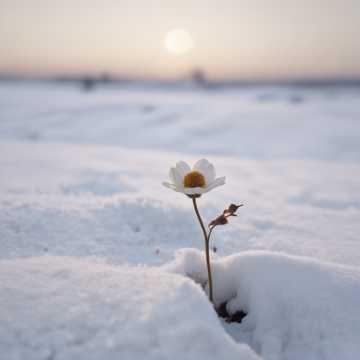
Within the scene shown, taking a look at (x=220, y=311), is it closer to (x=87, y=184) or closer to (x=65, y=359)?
(x=65, y=359)

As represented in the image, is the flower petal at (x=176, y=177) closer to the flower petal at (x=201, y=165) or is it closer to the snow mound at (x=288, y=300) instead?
the flower petal at (x=201, y=165)

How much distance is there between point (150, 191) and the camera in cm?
246

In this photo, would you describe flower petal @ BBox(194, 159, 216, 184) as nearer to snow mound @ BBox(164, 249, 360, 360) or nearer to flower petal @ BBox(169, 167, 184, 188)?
flower petal @ BBox(169, 167, 184, 188)

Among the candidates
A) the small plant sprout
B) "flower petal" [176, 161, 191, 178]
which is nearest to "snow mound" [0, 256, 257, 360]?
the small plant sprout

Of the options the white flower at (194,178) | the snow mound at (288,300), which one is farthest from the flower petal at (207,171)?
the snow mound at (288,300)

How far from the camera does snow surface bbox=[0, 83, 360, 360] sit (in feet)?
2.87

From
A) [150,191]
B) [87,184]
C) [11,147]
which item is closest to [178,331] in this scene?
[150,191]

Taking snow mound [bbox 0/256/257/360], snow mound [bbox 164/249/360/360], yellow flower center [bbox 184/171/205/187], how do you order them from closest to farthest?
snow mound [bbox 0/256/257/360] < snow mound [bbox 164/249/360/360] < yellow flower center [bbox 184/171/205/187]

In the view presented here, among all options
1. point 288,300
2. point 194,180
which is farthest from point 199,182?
point 288,300

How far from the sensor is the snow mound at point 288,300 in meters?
1.06

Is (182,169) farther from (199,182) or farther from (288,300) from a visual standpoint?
(288,300)

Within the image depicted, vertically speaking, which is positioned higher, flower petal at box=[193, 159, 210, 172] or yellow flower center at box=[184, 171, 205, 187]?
flower petal at box=[193, 159, 210, 172]

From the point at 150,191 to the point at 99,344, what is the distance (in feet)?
5.42

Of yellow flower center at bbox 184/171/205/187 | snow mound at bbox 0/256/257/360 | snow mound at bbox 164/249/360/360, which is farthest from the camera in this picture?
yellow flower center at bbox 184/171/205/187
